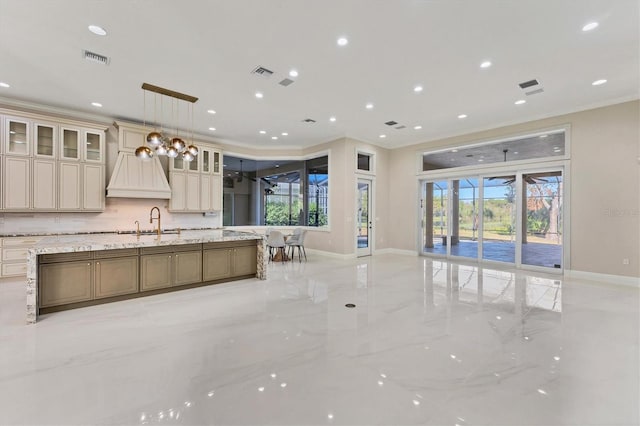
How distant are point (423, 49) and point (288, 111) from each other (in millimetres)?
3179

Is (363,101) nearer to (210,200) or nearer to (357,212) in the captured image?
(357,212)

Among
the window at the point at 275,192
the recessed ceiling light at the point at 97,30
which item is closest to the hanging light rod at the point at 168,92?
the recessed ceiling light at the point at 97,30

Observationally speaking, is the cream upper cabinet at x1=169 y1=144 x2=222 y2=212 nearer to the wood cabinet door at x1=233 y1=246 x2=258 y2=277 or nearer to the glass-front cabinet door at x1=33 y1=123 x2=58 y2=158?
the glass-front cabinet door at x1=33 y1=123 x2=58 y2=158

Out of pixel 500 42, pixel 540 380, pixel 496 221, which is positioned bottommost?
pixel 540 380

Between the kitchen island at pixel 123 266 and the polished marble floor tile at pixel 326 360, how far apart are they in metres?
0.22

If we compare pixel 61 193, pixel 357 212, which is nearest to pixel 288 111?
pixel 357 212

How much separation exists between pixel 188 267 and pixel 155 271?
50 cm

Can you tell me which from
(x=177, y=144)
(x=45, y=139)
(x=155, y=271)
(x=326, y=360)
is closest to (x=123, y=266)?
(x=155, y=271)

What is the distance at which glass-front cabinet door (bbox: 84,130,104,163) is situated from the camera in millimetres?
6232

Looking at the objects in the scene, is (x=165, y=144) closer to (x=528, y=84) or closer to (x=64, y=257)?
(x=64, y=257)

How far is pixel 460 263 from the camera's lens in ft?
25.0

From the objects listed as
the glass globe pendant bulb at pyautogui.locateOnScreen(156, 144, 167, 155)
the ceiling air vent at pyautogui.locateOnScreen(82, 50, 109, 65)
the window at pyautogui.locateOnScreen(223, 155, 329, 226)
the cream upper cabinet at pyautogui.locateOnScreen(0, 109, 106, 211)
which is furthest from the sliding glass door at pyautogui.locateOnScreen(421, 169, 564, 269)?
the cream upper cabinet at pyautogui.locateOnScreen(0, 109, 106, 211)

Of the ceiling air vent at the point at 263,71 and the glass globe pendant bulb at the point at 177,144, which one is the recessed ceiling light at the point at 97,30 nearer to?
the glass globe pendant bulb at the point at 177,144

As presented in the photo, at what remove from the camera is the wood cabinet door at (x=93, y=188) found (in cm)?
618
